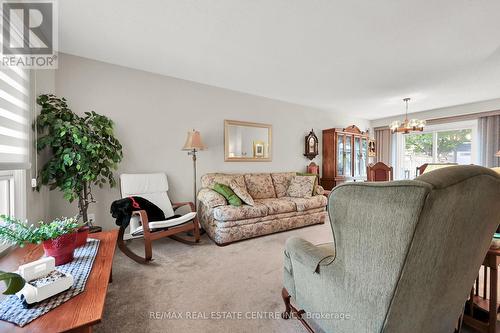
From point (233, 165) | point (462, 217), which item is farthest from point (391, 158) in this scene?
point (462, 217)

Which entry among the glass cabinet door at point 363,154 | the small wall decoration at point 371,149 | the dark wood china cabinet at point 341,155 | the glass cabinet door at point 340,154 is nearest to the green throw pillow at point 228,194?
the dark wood china cabinet at point 341,155

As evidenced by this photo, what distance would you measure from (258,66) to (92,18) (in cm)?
175

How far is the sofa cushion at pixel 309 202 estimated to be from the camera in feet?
11.0

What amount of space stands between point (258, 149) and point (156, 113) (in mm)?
1863

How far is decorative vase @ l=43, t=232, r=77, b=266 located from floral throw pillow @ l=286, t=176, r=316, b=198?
10.3ft

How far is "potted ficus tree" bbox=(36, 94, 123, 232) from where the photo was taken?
208 centimetres

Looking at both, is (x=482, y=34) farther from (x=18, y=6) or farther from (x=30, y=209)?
(x=30, y=209)

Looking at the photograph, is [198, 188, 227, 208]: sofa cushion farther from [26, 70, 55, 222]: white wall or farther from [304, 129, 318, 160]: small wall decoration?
[304, 129, 318, 160]: small wall decoration

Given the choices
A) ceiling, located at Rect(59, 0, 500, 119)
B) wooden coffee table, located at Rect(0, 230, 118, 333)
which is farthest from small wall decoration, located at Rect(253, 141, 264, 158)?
wooden coffee table, located at Rect(0, 230, 118, 333)

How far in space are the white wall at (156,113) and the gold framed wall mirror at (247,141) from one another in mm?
105

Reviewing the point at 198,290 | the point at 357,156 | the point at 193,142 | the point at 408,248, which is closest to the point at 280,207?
the point at 193,142

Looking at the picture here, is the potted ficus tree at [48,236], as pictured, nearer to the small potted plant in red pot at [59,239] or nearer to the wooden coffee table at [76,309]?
the small potted plant in red pot at [59,239]

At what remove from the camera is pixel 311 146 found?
186 inches

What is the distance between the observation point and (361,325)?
35.4 inches
